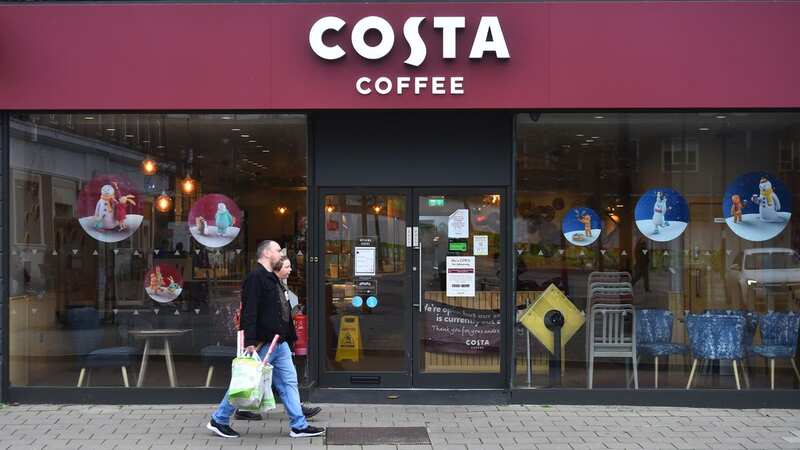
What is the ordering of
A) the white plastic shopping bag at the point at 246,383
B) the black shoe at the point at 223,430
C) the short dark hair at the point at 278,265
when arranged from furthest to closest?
the short dark hair at the point at 278,265
the black shoe at the point at 223,430
the white plastic shopping bag at the point at 246,383

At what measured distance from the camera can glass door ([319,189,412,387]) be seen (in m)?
8.93

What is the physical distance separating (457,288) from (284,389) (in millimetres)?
2506

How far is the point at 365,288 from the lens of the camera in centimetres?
901

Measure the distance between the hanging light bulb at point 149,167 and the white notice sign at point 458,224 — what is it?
340 cm

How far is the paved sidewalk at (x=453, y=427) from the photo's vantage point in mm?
7129

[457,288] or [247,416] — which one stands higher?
[457,288]

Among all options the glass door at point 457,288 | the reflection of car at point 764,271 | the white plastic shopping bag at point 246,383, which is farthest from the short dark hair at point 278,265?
the reflection of car at point 764,271

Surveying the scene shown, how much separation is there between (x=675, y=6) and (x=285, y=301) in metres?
4.93

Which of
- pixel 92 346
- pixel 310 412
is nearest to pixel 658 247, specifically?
pixel 310 412

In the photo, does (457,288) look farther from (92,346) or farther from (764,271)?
(92,346)

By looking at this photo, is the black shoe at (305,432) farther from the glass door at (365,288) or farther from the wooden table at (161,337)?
the wooden table at (161,337)

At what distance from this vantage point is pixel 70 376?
897 cm

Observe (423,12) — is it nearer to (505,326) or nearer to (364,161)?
(364,161)

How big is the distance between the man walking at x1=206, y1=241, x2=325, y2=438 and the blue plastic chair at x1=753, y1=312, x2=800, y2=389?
5.18m
